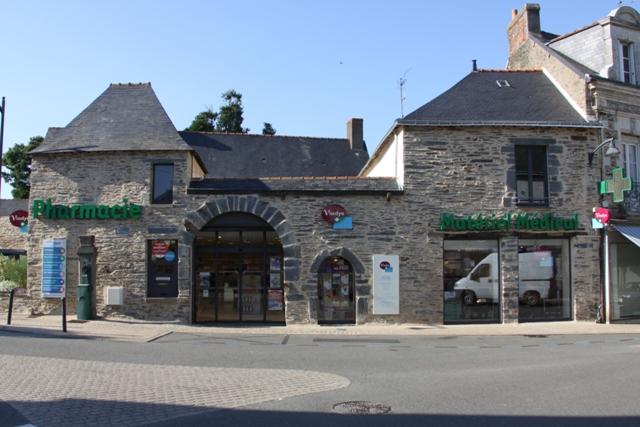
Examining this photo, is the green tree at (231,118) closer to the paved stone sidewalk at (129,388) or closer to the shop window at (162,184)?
the shop window at (162,184)

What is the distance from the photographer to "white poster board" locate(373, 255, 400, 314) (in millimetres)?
16781

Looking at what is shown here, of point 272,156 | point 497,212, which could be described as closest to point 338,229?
point 497,212

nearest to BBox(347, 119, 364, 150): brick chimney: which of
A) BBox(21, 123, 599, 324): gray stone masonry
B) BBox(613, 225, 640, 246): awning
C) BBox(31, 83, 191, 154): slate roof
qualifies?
BBox(31, 83, 191, 154): slate roof

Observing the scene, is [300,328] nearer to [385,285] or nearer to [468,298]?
[385,285]

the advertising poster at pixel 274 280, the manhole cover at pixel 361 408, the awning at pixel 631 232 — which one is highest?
the awning at pixel 631 232

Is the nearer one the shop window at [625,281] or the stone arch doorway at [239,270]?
the stone arch doorway at [239,270]

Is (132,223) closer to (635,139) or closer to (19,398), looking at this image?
(19,398)

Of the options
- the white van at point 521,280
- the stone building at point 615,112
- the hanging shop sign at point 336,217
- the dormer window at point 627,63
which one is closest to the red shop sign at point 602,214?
the stone building at point 615,112

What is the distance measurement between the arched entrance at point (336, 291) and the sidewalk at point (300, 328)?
0.53 metres

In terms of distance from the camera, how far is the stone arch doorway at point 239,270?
17.3 m

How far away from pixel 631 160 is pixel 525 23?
695cm

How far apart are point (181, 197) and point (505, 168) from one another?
368 inches

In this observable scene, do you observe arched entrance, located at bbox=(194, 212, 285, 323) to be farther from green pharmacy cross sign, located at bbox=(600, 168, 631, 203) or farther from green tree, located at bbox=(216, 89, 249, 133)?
green tree, located at bbox=(216, 89, 249, 133)

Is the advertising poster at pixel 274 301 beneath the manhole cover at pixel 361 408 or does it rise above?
above
